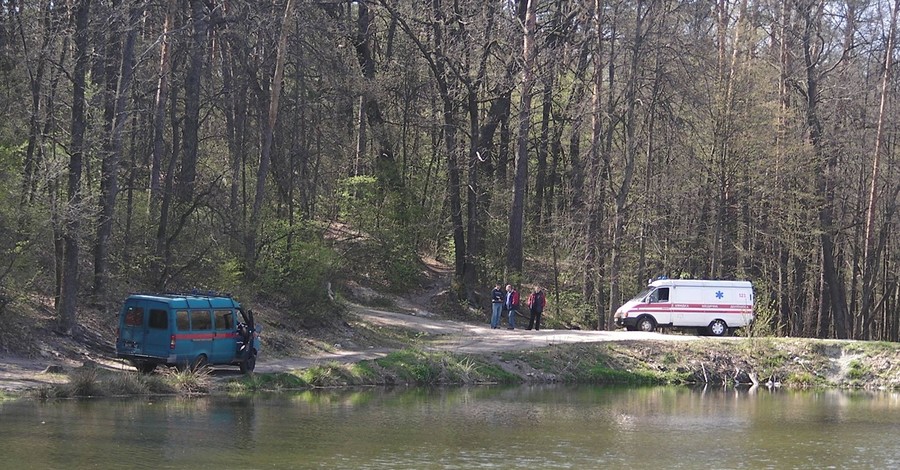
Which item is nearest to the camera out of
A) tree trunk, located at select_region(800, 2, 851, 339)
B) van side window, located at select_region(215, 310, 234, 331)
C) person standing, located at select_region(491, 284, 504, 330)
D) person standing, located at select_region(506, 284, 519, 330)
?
van side window, located at select_region(215, 310, 234, 331)

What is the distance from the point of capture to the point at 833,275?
45719 mm

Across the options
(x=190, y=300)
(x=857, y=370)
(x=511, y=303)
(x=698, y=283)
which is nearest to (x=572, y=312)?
(x=698, y=283)

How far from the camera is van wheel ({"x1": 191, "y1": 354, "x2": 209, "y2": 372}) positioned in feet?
81.6

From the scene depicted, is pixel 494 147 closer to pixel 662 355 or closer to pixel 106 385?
pixel 662 355

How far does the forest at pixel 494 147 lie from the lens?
3148 cm

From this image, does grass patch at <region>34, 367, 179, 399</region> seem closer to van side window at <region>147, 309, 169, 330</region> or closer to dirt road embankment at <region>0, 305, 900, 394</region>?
van side window at <region>147, 309, 169, 330</region>

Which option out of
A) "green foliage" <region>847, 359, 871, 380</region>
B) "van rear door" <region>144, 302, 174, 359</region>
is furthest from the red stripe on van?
"green foliage" <region>847, 359, 871, 380</region>

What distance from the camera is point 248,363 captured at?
25953 mm

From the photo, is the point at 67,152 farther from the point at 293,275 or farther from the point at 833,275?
the point at 833,275

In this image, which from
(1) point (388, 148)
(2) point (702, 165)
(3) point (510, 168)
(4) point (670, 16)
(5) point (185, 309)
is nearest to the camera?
(5) point (185, 309)

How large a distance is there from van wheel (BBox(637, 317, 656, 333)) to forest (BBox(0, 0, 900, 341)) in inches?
96.3

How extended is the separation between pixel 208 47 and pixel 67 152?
12.1m

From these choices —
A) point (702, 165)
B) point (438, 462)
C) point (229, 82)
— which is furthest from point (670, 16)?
point (438, 462)

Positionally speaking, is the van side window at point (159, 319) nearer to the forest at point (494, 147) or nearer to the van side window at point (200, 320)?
the van side window at point (200, 320)
